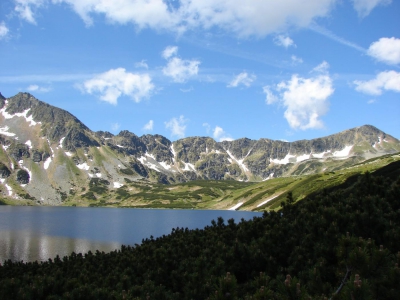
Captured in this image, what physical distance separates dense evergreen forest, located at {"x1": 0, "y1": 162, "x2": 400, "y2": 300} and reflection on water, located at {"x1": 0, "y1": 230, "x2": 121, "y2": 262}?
189 feet

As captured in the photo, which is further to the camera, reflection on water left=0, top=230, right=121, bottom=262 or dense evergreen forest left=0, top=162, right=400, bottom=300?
reflection on water left=0, top=230, right=121, bottom=262

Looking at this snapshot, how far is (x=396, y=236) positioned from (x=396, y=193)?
22.6 feet

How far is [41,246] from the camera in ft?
287

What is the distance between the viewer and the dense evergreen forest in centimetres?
1016

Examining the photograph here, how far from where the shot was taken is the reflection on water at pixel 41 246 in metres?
74.5

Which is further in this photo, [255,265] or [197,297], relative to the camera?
[255,265]

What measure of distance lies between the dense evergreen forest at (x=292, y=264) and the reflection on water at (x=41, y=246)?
57.6 meters

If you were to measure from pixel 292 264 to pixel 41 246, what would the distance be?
8639 centimetres

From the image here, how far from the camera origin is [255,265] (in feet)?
67.3

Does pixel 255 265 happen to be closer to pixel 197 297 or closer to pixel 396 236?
pixel 197 297

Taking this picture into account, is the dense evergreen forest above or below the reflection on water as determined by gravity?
above

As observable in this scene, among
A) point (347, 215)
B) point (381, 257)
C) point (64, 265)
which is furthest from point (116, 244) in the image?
point (381, 257)

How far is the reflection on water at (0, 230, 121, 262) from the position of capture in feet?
244

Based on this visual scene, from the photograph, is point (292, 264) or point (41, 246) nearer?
point (292, 264)
